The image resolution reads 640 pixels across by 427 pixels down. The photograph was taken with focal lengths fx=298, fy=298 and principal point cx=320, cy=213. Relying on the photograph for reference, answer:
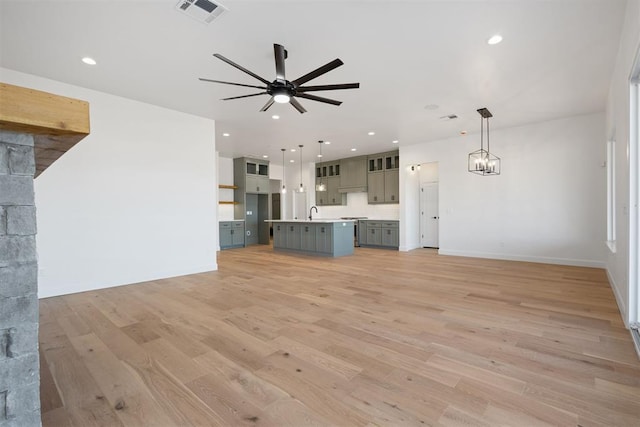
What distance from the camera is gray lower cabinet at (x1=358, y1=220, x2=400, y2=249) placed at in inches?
339

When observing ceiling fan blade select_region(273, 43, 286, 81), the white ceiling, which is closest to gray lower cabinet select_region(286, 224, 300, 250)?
the white ceiling

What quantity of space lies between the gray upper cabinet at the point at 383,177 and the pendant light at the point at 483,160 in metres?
2.22

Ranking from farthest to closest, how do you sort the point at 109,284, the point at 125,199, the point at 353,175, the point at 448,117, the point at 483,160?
the point at 353,175, the point at 448,117, the point at 483,160, the point at 125,199, the point at 109,284

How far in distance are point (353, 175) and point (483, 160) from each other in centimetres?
489

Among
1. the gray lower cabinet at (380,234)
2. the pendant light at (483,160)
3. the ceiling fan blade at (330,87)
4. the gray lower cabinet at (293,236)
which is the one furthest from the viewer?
the gray lower cabinet at (380,234)

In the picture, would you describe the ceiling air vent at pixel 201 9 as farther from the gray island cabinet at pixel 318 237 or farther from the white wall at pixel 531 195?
the white wall at pixel 531 195

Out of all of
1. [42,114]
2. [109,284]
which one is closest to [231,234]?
[109,284]

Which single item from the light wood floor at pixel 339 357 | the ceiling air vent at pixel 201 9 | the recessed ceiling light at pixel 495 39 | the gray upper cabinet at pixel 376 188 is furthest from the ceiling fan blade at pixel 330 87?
the gray upper cabinet at pixel 376 188

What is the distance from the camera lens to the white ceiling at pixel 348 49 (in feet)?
8.82

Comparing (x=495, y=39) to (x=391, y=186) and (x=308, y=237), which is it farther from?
(x=391, y=186)

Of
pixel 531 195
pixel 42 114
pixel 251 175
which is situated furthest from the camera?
pixel 251 175

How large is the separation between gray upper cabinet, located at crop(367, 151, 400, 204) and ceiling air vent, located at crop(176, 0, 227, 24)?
6.86 metres

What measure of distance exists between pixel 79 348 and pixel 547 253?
756 cm

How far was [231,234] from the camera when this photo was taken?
9.33 meters
